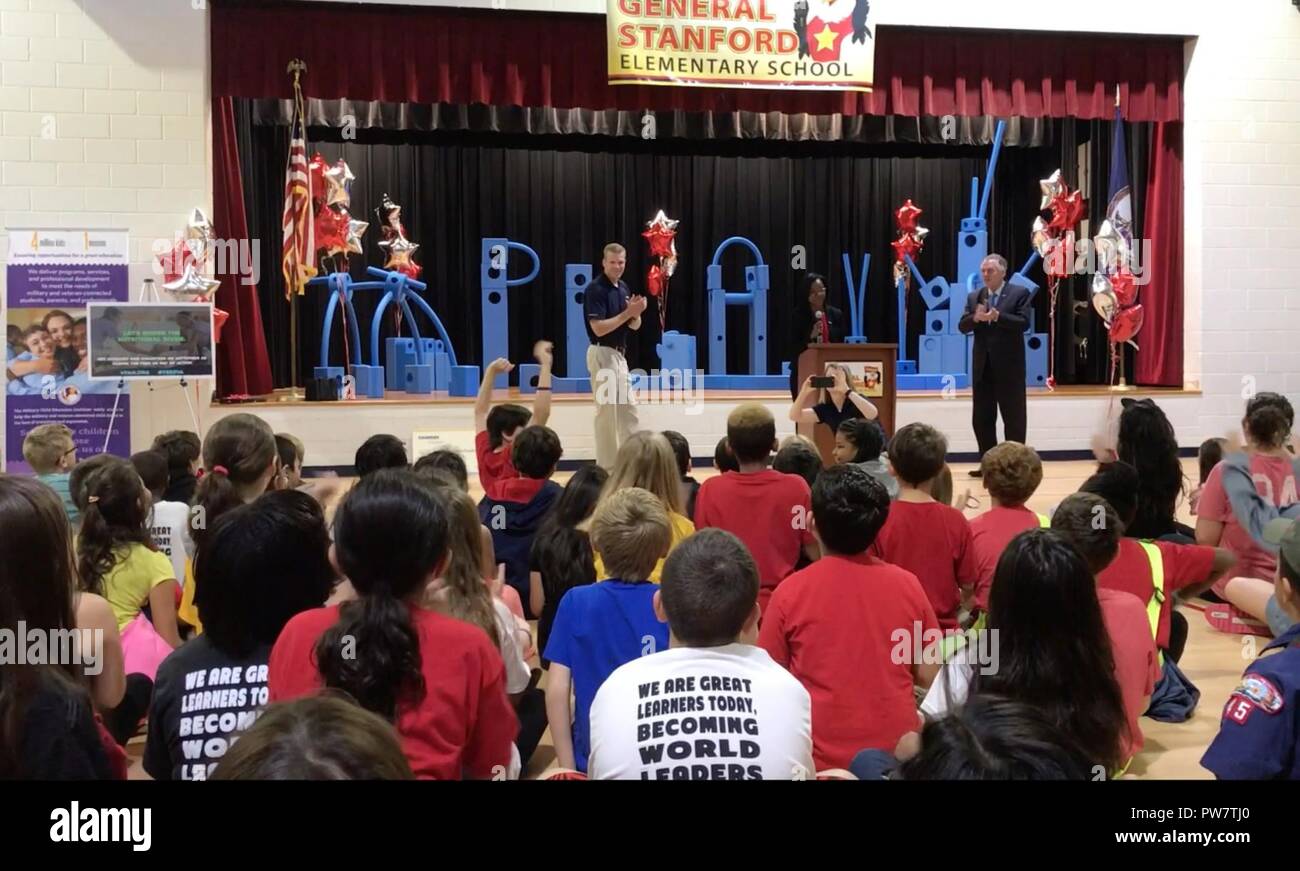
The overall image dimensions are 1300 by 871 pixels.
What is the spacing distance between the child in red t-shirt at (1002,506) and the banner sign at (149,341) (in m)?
5.35

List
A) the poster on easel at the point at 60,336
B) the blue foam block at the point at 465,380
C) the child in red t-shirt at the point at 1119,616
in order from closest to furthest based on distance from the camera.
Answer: the child in red t-shirt at the point at 1119,616 → the poster on easel at the point at 60,336 → the blue foam block at the point at 465,380

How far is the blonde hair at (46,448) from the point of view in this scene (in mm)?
4152

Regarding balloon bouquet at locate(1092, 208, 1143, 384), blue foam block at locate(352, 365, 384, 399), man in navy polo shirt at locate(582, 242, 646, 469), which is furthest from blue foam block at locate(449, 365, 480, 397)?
balloon bouquet at locate(1092, 208, 1143, 384)

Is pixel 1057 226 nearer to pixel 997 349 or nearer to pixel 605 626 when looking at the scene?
pixel 997 349

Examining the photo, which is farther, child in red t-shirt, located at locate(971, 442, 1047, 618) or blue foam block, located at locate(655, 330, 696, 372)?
blue foam block, located at locate(655, 330, 696, 372)

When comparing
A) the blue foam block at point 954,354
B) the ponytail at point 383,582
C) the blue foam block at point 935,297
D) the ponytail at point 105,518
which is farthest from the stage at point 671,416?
the ponytail at point 383,582

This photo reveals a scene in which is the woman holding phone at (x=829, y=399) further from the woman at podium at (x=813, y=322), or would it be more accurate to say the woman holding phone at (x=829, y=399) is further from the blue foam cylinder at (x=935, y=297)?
the blue foam cylinder at (x=935, y=297)

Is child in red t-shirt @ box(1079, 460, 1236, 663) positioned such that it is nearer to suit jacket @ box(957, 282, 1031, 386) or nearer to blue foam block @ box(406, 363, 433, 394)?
suit jacket @ box(957, 282, 1031, 386)

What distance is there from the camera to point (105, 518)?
120 inches

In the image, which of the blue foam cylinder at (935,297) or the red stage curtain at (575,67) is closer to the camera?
the red stage curtain at (575,67)

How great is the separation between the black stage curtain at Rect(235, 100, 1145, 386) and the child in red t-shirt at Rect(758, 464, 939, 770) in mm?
8846

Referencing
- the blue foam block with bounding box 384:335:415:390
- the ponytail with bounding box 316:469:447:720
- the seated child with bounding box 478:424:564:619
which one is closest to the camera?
the ponytail with bounding box 316:469:447:720

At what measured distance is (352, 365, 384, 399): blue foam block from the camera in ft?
30.0

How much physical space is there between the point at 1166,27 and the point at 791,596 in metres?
8.40
